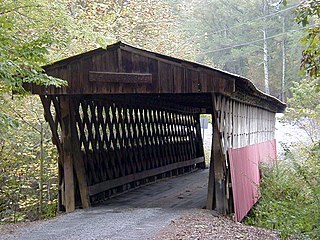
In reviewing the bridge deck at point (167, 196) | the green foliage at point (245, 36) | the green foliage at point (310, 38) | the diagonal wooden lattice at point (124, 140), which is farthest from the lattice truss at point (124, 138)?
the green foliage at point (245, 36)

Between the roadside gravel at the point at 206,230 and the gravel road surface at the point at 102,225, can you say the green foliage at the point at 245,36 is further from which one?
the roadside gravel at the point at 206,230

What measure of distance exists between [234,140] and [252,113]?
3.14m

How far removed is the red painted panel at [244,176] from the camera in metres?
8.62

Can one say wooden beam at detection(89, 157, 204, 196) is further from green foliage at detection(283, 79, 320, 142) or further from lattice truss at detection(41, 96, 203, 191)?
green foliage at detection(283, 79, 320, 142)

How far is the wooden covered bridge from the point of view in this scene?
805cm

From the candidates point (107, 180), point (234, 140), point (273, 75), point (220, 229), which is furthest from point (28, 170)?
point (273, 75)

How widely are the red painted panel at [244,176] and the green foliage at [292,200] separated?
0.29 metres

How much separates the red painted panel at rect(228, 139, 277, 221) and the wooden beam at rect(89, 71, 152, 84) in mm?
1997

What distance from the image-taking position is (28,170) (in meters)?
12.3

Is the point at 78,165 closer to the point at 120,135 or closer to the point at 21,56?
the point at 120,135

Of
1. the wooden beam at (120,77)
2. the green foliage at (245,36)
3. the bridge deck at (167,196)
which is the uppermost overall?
the green foliage at (245,36)

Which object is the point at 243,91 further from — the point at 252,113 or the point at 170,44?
the point at 170,44

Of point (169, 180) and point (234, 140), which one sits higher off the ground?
point (234, 140)

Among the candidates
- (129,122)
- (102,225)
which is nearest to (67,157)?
(102,225)
